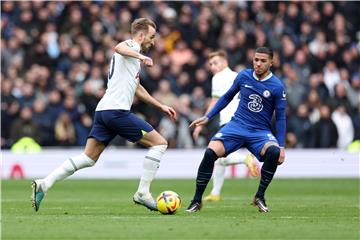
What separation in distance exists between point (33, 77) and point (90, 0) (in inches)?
124

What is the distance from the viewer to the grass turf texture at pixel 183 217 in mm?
10820

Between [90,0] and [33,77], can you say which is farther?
[90,0]

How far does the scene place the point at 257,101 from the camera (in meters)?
14.1

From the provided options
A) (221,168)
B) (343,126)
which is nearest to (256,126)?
(221,168)

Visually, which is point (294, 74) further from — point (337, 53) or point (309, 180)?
point (309, 180)

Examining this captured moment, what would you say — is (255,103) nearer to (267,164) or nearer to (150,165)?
(267,164)

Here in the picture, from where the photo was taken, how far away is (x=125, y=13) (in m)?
28.2

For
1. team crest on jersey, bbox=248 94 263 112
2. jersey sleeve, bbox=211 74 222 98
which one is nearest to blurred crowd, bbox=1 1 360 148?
jersey sleeve, bbox=211 74 222 98

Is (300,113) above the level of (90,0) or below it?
below

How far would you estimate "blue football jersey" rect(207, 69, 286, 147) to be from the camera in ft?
45.9

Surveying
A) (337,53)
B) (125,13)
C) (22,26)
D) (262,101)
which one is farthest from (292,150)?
(262,101)

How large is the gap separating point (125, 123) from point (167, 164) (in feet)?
41.6

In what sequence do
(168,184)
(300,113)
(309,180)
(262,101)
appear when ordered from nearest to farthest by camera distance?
(262,101), (168,184), (309,180), (300,113)

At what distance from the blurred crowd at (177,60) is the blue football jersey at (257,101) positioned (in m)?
12.1
